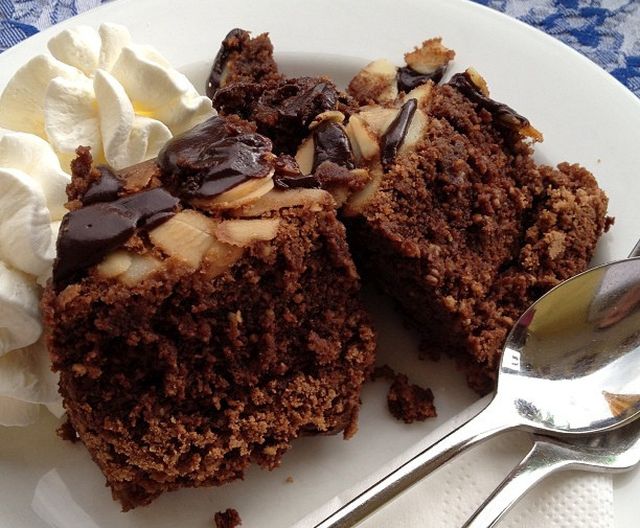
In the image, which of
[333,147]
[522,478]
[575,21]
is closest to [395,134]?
[333,147]

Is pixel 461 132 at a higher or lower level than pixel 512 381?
higher

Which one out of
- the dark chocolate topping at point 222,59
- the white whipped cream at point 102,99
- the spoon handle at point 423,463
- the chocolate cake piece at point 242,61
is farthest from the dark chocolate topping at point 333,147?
the spoon handle at point 423,463

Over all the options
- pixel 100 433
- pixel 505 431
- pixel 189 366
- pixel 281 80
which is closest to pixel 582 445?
pixel 505 431

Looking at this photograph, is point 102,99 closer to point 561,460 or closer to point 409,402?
point 409,402

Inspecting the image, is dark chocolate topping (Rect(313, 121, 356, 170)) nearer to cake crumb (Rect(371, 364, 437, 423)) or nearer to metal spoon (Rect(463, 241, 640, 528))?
cake crumb (Rect(371, 364, 437, 423))

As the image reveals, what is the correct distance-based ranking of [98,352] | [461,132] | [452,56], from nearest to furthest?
1. [98,352]
2. [461,132]
3. [452,56]

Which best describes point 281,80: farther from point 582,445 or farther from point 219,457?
point 582,445

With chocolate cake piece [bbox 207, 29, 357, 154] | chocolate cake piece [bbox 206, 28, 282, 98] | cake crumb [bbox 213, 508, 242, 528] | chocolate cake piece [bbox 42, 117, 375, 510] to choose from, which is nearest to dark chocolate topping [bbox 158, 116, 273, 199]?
chocolate cake piece [bbox 42, 117, 375, 510]
